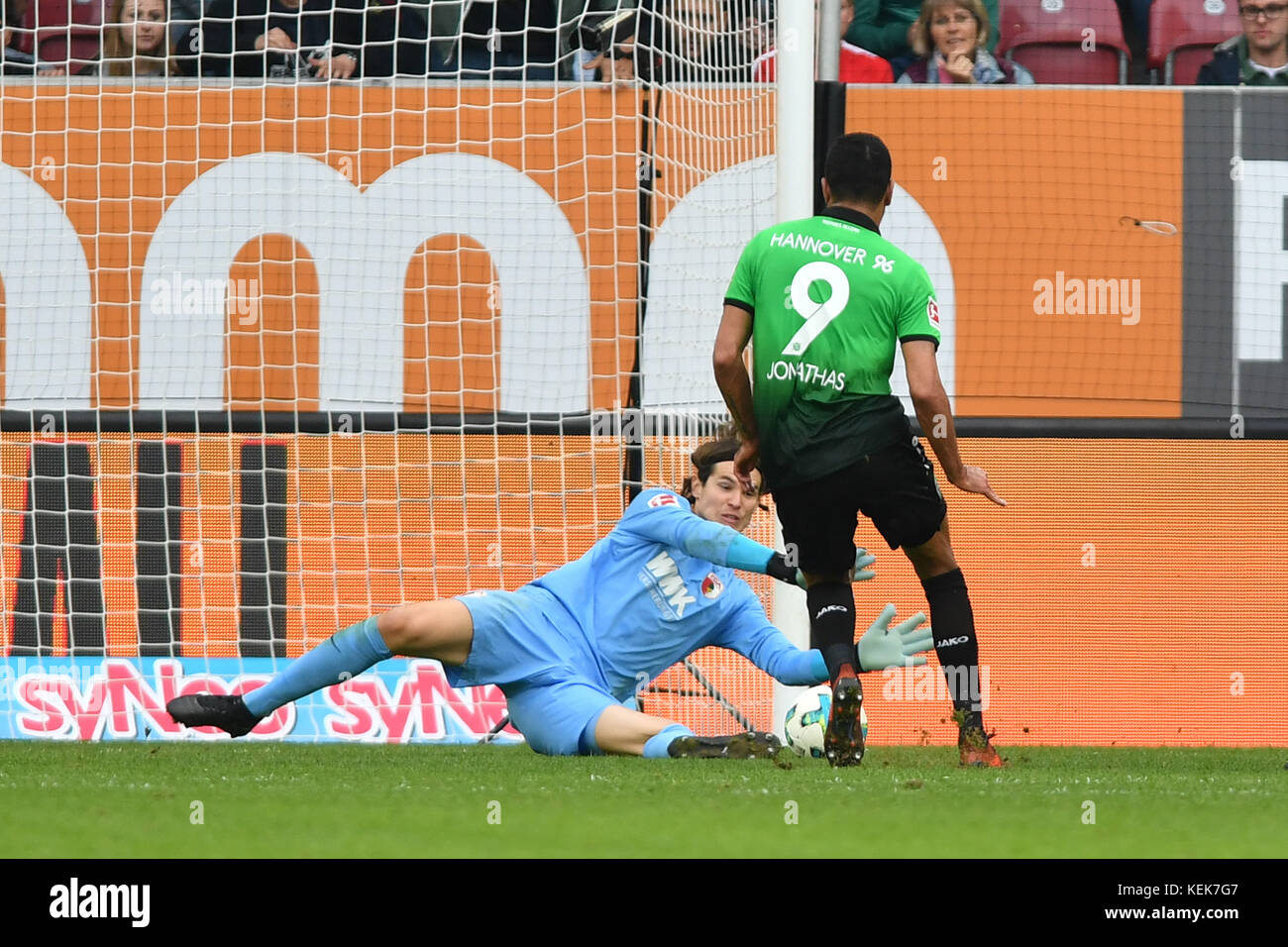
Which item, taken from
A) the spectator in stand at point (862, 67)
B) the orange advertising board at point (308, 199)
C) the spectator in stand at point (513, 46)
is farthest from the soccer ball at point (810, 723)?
the spectator in stand at point (862, 67)

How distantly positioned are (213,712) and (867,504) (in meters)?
2.08

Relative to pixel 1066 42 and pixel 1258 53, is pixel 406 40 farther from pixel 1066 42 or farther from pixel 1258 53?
pixel 1258 53

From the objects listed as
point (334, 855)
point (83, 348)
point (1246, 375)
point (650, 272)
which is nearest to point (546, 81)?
point (650, 272)

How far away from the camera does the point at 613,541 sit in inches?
220

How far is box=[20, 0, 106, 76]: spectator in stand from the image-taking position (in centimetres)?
747

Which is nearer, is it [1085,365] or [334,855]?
[334,855]

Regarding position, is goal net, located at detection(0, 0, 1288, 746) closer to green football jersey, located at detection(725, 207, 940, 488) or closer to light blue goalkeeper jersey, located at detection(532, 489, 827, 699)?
light blue goalkeeper jersey, located at detection(532, 489, 827, 699)

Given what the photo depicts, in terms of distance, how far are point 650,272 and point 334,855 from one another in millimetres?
4557

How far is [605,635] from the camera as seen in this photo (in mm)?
5586

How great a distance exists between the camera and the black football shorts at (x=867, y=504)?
4.87 meters

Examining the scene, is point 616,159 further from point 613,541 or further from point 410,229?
point 613,541

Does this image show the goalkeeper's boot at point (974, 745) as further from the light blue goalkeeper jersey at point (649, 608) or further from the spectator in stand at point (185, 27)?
the spectator in stand at point (185, 27)

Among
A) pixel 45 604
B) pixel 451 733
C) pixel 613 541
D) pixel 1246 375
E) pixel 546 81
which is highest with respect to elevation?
pixel 546 81

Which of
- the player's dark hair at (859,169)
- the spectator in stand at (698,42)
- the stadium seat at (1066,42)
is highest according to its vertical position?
the stadium seat at (1066,42)
